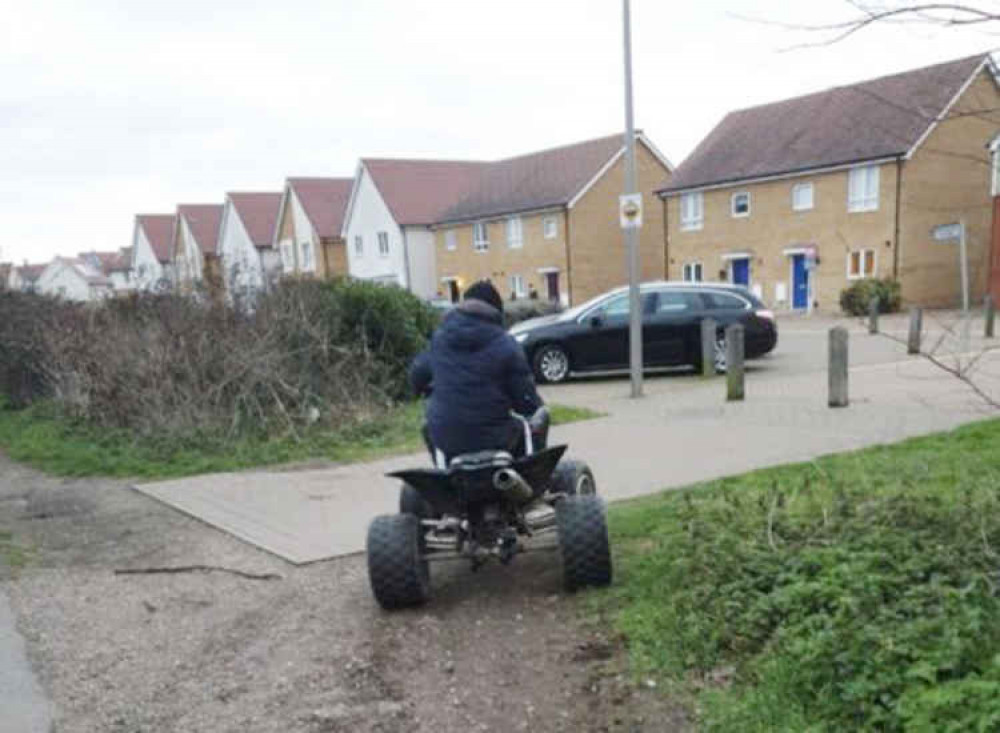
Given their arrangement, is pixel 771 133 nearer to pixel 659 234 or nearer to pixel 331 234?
pixel 659 234

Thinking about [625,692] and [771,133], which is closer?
[625,692]

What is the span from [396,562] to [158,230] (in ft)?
247

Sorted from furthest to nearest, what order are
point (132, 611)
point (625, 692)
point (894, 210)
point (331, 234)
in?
point (331, 234)
point (894, 210)
point (132, 611)
point (625, 692)

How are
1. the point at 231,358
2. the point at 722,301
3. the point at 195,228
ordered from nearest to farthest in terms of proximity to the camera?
the point at 231,358 → the point at 722,301 → the point at 195,228

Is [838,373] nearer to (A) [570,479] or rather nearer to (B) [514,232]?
(A) [570,479]

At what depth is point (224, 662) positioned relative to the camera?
172 inches

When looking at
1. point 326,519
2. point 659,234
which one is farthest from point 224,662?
point 659,234

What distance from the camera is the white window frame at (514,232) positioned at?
43562 mm

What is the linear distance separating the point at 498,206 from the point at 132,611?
134 feet

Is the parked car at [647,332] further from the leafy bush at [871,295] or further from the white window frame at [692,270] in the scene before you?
the white window frame at [692,270]

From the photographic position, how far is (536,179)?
146 ft

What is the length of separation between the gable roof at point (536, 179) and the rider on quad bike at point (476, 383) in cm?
3628

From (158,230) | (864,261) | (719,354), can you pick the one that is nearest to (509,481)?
(719,354)

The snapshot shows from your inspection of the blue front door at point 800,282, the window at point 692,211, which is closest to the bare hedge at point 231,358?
the blue front door at point 800,282
